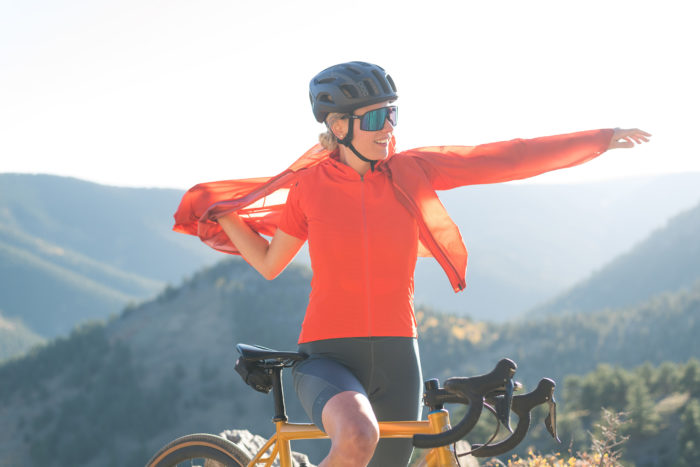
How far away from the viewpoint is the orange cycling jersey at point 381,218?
312cm

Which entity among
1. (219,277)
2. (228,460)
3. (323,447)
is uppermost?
(228,460)

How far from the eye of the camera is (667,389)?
3747 cm

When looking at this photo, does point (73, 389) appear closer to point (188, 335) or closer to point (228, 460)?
point (188, 335)

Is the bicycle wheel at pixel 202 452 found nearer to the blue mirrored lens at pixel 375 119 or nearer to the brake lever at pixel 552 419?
the brake lever at pixel 552 419

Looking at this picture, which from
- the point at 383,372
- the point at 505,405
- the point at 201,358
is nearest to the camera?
the point at 505,405

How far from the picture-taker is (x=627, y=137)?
11.9 ft

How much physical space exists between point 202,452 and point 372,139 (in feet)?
5.48

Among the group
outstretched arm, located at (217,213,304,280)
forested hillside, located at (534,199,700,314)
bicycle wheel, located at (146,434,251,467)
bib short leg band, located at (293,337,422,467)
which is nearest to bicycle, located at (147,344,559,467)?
bicycle wheel, located at (146,434,251,467)

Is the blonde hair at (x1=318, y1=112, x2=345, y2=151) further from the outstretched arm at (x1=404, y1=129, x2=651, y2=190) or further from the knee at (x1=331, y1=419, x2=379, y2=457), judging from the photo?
the knee at (x1=331, y1=419, x2=379, y2=457)

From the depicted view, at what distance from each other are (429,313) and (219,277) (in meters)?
35.6

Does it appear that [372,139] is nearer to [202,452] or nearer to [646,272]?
[202,452]

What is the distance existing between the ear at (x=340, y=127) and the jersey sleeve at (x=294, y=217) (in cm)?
28

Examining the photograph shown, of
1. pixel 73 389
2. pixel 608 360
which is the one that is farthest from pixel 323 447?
pixel 73 389

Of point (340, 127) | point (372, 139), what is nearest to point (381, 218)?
point (372, 139)
